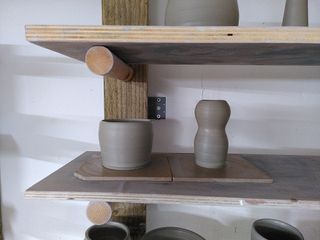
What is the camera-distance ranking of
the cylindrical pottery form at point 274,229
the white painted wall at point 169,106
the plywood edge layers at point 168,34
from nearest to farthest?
the plywood edge layers at point 168,34, the cylindrical pottery form at point 274,229, the white painted wall at point 169,106

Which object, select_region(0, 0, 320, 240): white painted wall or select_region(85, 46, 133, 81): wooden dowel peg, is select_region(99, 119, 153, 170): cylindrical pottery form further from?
select_region(0, 0, 320, 240): white painted wall

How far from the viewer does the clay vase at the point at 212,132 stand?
1.80ft

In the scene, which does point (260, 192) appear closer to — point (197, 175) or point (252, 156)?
point (197, 175)

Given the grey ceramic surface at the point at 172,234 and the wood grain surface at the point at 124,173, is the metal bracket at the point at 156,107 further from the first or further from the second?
the grey ceramic surface at the point at 172,234

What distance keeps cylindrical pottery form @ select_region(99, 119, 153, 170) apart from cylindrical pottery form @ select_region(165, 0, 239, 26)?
23 cm

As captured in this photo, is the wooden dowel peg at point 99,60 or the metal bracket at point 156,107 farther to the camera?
the metal bracket at point 156,107

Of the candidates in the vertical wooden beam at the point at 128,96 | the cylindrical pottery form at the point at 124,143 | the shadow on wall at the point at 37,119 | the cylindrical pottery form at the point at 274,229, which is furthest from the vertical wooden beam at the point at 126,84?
the cylindrical pottery form at the point at 274,229

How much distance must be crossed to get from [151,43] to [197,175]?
11.5 inches

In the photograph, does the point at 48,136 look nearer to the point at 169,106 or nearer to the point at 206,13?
the point at 169,106

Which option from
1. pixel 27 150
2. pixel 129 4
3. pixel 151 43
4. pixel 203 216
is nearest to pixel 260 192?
pixel 151 43

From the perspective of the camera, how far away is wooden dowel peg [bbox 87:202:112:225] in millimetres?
473

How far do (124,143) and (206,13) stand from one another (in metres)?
0.30

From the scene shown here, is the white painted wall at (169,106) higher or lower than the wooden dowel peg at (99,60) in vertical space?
lower

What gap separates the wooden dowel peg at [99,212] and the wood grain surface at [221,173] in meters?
0.15
